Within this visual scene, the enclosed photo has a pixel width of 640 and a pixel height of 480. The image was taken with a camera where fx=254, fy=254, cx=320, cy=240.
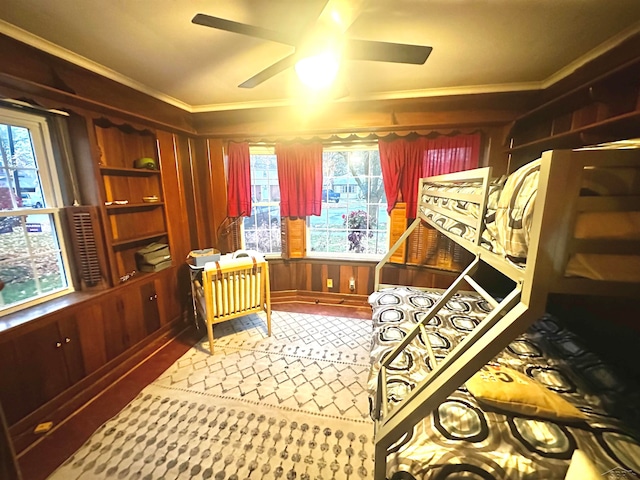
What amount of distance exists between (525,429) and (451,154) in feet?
8.04

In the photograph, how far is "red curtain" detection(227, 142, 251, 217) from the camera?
3084mm

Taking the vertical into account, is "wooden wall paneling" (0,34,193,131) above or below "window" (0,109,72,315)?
above

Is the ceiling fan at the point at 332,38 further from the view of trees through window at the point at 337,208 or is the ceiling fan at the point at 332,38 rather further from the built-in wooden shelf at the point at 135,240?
the built-in wooden shelf at the point at 135,240

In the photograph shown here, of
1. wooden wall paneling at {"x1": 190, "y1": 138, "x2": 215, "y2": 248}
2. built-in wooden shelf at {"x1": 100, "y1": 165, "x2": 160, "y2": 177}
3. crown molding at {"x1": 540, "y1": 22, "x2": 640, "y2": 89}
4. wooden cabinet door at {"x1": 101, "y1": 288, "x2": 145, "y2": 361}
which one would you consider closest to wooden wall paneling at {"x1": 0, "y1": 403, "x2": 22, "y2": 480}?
wooden cabinet door at {"x1": 101, "y1": 288, "x2": 145, "y2": 361}

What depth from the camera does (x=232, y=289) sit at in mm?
2463

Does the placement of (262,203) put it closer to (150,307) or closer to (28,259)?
(150,307)

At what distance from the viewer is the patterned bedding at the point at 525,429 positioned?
0.92 m

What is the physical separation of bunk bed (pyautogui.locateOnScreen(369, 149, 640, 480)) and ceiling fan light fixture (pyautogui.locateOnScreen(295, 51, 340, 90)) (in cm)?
88

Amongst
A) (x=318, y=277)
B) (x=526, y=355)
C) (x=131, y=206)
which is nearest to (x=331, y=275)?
(x=318, y=277)

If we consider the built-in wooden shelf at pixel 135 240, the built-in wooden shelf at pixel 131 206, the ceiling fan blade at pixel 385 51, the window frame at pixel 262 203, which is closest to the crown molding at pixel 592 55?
the ceiling fan blade at pixel 385 51

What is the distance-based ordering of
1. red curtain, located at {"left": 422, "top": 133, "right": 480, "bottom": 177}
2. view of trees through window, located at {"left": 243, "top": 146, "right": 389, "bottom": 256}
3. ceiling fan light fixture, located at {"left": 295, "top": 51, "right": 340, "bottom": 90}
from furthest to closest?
view of trees through window, located at {"left": 243, "top": 146, "right": 389, "bottom": 256} → red curtain, located at {"left": 422, "top": 133, "right": 480, "bottom": 177} → ceiling fan light fixture, located at {"left": 295, "top": 51, "right": 340, "bottom": 90}

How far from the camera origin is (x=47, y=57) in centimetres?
172

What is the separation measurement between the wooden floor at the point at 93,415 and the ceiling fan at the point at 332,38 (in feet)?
8.05

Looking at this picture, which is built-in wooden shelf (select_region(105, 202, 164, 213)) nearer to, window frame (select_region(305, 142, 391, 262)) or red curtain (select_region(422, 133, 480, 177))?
window frame (select_region(305, 142, 391, 262))
